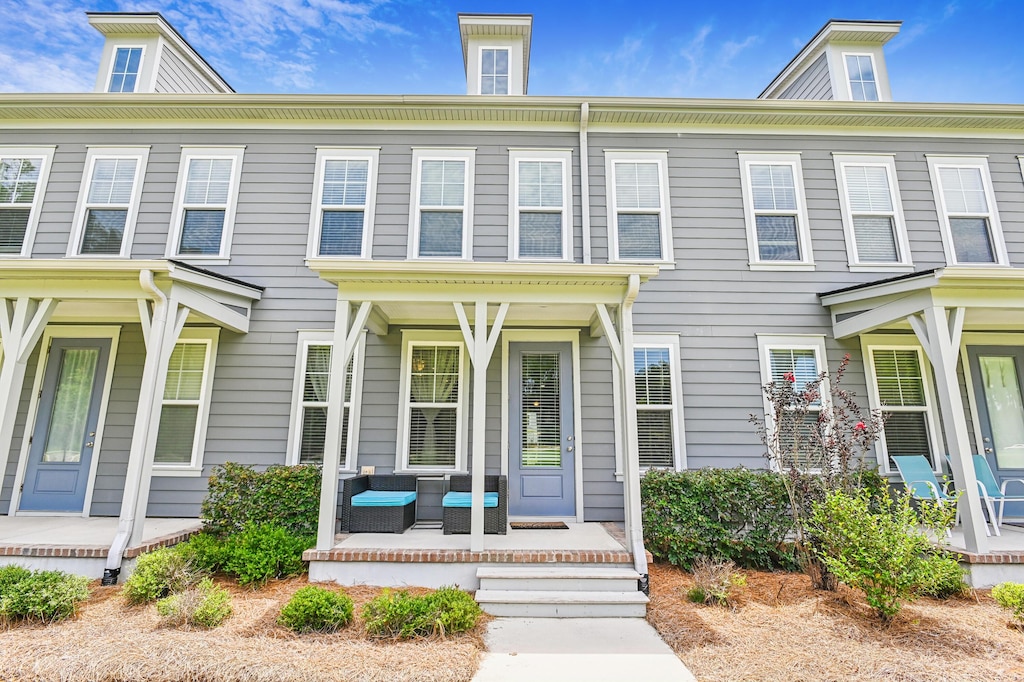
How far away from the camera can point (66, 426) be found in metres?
6.44

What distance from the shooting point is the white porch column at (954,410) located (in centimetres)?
470

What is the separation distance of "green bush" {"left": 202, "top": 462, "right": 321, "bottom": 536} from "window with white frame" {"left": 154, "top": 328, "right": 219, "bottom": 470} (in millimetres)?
1336

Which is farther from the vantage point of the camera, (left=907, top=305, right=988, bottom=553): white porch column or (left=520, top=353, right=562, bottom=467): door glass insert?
(left=520, top=353, right=562, bottom=467): door glass insert

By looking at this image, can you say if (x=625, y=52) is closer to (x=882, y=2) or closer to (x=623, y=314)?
(x=882, y=2)

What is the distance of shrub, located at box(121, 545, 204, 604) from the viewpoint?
13.3ft

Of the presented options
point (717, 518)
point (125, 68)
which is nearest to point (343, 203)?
point (125, 68)

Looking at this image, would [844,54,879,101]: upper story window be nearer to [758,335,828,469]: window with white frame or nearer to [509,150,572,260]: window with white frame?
[758,335,828,469]: window with white frame

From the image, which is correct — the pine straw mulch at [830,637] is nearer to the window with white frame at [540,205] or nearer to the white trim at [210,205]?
the window with white frame at [540,205]

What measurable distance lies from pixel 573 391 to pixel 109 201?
24.1 feet

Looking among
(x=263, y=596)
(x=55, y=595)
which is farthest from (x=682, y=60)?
(x=55, y=595)

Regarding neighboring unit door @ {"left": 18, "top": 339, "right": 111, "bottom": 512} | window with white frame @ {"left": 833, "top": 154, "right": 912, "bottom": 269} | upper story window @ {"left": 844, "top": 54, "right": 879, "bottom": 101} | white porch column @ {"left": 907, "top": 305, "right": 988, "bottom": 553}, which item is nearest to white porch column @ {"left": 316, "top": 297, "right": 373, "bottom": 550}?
neighboring unit door @ {"left": 18, "top": 339, "right": 111, "bottom": 512}

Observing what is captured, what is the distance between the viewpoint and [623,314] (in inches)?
198

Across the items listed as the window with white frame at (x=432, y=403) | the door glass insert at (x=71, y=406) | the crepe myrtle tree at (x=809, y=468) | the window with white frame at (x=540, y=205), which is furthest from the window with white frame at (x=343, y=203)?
the crepe myrtle tree at (x=809, y=468)

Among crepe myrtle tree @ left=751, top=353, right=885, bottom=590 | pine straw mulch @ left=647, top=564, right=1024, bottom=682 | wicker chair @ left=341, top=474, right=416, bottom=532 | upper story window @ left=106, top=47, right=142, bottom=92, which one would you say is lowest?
pine straw mulch @ left=647, top=564, right=1024, bottom=682
